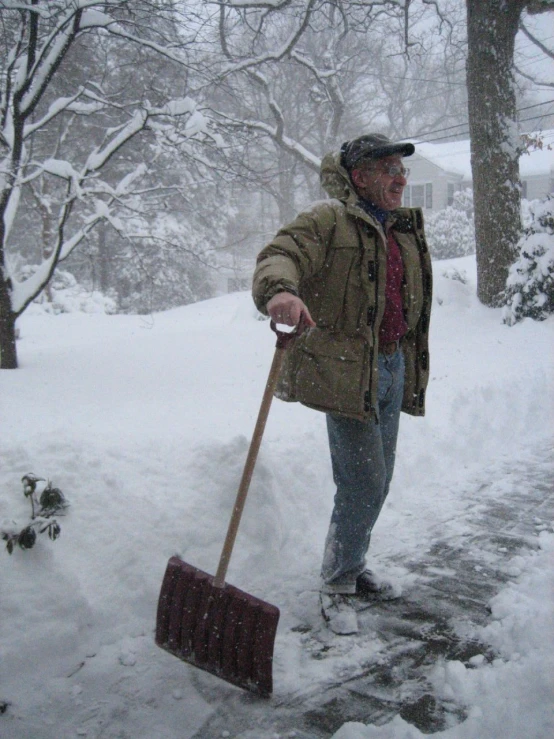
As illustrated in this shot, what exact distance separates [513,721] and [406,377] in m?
1.45

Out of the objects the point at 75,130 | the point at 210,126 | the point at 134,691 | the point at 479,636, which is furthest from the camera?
the point at 75,130

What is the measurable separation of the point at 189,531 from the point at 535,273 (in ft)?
22.2

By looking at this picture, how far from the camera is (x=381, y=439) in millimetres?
2789

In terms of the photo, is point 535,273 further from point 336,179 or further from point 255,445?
point 255,445

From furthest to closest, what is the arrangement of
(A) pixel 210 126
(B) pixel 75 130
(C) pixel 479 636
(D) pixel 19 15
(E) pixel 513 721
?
1. (B) pixel 75 130
2. (A) pixel 210 126
3. (D) pixel 19 15
4. (C) pixel 479 636
5. (E) pixel 513 721

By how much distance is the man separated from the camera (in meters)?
2.53

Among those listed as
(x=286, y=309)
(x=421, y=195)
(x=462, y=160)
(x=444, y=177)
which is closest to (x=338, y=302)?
(x=286, y=309)

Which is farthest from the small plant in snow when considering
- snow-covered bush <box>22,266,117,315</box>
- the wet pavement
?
snow-covered bush <box>22,266,117,315</box>

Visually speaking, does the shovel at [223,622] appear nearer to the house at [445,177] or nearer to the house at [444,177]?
the house at [444,177]

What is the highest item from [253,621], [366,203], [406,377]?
[366,203]

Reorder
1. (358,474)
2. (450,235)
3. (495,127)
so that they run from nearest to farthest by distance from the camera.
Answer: (358,474) < (495,127) < (450,235)

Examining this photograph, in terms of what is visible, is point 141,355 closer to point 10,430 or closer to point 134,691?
point 10,430

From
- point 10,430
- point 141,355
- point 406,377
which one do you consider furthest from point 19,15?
point 406,377

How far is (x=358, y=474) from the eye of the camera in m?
2.71
